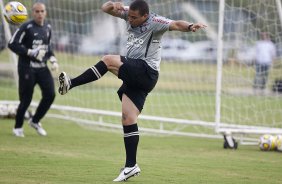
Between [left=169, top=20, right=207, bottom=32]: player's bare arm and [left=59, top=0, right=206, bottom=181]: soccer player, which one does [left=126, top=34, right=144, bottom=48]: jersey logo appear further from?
[left=169, top=20, right=207, bottom=32]: player's bare arm

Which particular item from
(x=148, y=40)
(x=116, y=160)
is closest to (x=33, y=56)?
(x=116, y=160)

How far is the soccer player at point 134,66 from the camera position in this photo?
862 centimetres

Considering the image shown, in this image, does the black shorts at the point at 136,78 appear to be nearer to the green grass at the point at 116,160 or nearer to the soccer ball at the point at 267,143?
the green grass at the point at 116,160

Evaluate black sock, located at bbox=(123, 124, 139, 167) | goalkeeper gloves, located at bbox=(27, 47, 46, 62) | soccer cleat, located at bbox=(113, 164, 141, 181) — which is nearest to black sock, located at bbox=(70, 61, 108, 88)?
black sock, located at bbox=(123, 124, 139, 167)

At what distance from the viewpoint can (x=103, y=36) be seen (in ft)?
77.7

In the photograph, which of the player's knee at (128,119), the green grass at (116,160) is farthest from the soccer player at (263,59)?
the player's knee at (128,119)

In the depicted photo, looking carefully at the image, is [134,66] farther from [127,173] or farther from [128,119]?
[127,173]

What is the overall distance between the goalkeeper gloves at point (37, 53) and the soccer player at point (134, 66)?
14.3 feet

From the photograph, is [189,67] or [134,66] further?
[189,67]

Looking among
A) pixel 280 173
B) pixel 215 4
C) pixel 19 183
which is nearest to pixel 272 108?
pixel 215 4

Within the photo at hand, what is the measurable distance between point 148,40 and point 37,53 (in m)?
4.82

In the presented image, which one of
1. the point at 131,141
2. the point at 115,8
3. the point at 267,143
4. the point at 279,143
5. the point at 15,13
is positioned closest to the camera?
the point at 131,141

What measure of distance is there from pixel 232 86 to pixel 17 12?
21.6 feet

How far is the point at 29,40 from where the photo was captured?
13.4 meters
